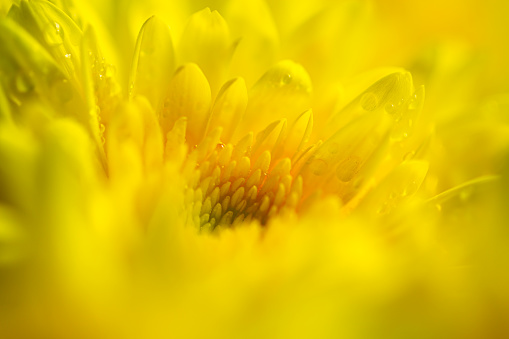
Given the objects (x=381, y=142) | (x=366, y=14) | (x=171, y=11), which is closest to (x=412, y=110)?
(x=381, y=142)

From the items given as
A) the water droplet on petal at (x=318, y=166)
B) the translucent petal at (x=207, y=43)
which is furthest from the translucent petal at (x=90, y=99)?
the water droplet on petal at (x=318, y=166)

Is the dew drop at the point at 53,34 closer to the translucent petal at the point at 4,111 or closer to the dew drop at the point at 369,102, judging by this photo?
the translucent petal at the point at 4,111

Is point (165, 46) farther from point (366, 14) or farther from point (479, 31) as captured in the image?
point (479, 31)

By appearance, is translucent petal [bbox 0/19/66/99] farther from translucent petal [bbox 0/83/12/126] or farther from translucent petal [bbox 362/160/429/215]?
translucent petal [bbox 362/160/429/215]

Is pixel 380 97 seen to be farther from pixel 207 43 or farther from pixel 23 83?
pixel 23 83

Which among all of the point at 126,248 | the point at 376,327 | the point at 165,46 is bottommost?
the point at 376,327

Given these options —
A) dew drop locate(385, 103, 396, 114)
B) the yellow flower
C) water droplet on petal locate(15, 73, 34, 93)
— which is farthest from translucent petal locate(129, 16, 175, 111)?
dew drop locate(385, 103, 396, 114)
